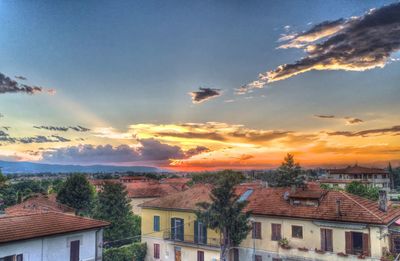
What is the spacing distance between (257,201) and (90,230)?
15459 millimetres

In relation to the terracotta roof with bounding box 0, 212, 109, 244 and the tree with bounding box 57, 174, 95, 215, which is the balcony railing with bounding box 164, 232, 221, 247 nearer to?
the terracotta roof with bounding box 0, 212, 109, 244

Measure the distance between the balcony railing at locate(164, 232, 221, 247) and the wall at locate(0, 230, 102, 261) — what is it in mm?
10536

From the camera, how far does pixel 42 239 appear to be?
22.0 m

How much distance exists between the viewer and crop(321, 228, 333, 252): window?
26602 mm

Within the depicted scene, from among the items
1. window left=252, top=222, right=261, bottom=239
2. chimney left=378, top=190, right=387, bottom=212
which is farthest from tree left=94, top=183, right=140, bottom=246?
chimney left=378, top=190, right=387, bottom=212

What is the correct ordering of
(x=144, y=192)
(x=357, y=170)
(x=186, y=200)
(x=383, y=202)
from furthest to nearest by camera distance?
(x=357, y=170), (x=144, y=192), (x=186, y=200), (x=383, y=202)

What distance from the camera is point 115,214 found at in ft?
138

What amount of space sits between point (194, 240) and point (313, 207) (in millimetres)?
11698

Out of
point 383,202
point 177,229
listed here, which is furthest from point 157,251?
point 383,202

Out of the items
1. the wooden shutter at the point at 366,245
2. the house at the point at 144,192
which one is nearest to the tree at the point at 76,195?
the house at the point at 144,192

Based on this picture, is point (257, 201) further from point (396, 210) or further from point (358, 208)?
point (396, 210)

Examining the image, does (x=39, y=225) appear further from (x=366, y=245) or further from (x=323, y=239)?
(x=366, y=245)

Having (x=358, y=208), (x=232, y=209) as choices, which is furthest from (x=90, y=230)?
(x=358, y=208)

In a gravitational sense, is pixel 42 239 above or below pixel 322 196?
below
